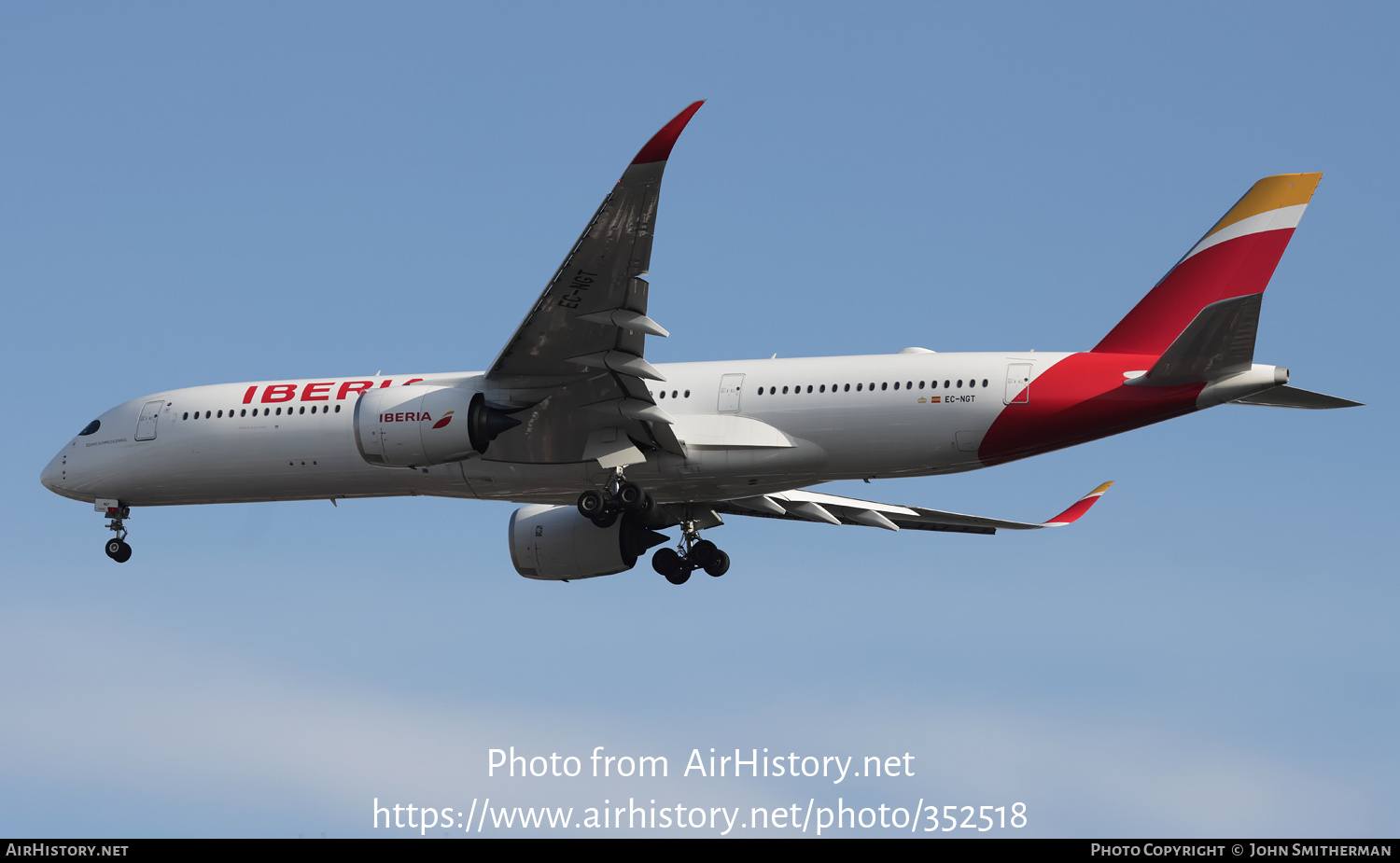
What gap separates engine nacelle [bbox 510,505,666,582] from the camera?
3105 cm

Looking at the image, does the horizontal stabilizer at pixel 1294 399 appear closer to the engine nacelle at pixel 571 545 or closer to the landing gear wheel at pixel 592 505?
the landing gear wheel at pixel 592 505

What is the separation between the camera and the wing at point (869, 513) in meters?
31.5

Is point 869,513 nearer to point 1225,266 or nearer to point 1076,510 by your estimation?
point 1076,510

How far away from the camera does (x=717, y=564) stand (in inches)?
1208

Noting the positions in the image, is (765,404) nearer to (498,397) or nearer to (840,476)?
(840,476)

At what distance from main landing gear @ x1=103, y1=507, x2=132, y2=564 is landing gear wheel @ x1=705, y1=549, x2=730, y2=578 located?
10911 mm

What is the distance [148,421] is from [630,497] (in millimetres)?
9647

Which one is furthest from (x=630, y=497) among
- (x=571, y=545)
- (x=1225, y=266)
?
(x=1225, y=266)

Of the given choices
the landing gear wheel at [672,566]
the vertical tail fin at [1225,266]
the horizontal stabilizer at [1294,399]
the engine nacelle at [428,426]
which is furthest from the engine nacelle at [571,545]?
the horizontal stabilizer at [1294,399]

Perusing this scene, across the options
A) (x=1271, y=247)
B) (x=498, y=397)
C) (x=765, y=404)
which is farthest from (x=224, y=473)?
(x=1271, y=247)

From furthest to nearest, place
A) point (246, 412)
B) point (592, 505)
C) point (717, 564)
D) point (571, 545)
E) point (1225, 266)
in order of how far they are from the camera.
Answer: point (571, 545) → point (717, 564) → point (246, 412) → point (592, 505) → point (1225, 266)

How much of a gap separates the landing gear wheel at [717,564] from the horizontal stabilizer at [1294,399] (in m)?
10.3

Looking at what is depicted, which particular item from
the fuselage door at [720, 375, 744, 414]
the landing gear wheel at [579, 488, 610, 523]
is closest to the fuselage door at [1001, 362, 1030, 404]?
the fuselage door at [720, 375, 744, 414]
